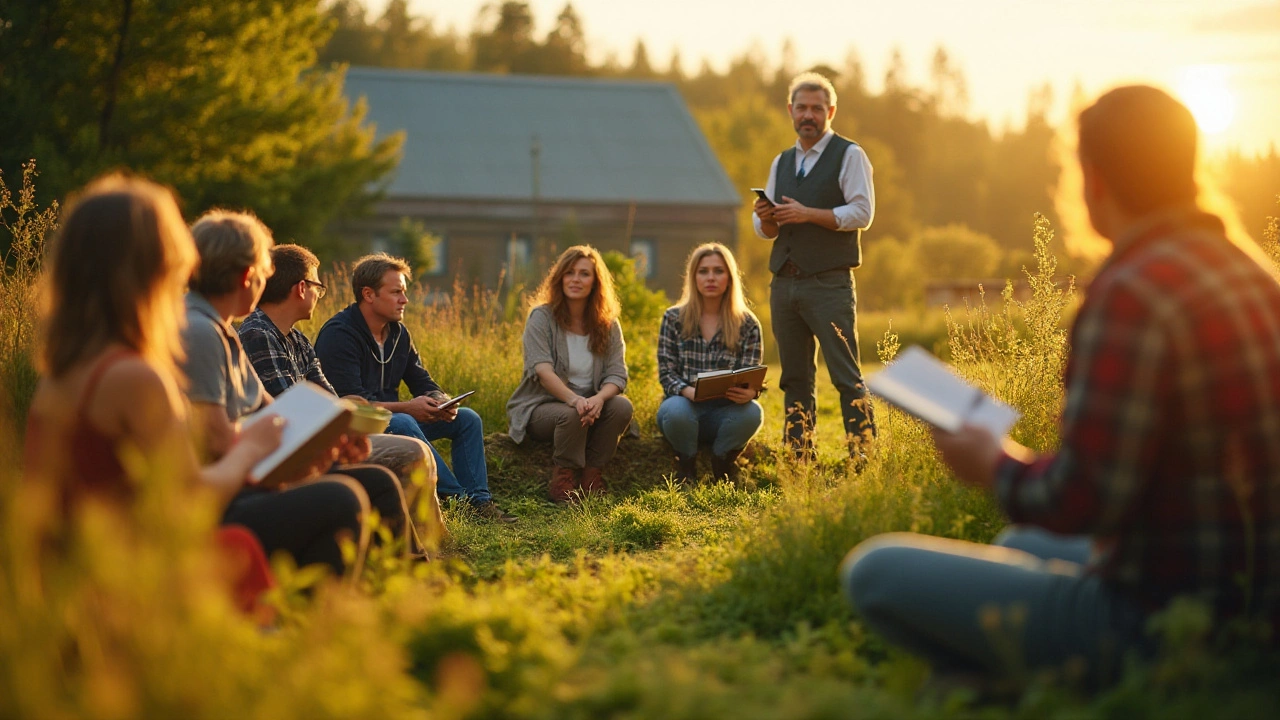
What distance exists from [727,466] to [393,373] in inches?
86.0

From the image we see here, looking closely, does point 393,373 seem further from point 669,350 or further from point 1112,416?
point 1112,416

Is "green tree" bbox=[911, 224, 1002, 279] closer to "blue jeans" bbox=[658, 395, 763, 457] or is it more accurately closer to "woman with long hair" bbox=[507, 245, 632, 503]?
"blue jeans" bbox=[658, 395, 763, 457]

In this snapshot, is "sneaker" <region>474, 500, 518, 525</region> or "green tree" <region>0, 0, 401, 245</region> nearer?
"sneaker" <region>474, 500, 518, 525</region>

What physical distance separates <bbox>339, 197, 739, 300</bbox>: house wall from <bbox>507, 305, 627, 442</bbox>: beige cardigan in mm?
21777

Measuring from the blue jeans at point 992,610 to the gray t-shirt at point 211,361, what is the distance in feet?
6.35

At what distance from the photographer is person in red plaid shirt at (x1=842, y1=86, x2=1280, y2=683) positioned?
2.26m

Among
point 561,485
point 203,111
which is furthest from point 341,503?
point 203,111

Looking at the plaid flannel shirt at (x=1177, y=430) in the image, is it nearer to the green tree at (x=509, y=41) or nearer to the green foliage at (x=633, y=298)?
the green foliage at (x=633, y=298)

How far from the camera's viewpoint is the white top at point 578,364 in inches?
279

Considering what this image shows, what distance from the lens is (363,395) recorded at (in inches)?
240

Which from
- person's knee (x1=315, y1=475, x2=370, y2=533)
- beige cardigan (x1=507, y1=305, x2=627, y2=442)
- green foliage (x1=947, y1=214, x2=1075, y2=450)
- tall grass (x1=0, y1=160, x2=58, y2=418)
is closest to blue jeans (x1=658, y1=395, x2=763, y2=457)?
beige cardigan (x1=507, y1=305, x2=627, y2=442)

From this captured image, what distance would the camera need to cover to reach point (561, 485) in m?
6.72

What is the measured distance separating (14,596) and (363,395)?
3.66m

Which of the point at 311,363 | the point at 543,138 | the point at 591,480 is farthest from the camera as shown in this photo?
the point at 543,138
